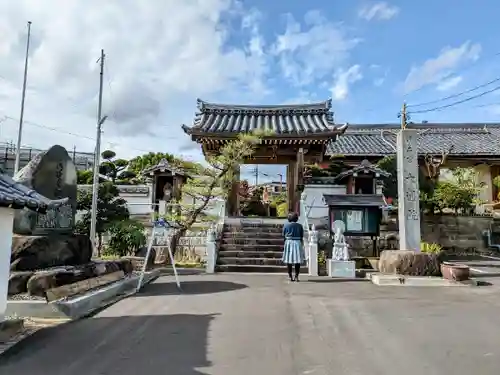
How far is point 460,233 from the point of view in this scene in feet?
61.7

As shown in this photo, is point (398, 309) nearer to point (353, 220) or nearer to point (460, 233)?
point (353, 220)

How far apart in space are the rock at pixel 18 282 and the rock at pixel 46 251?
20 cm

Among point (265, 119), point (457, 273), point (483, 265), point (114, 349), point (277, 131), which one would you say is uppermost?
point (265, 119)

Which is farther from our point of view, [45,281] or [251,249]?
[251,249]

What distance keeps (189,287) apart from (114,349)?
477 centimetres

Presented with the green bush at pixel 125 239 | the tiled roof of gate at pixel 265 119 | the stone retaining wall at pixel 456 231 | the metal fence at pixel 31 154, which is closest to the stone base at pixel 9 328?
the green bush at pixel 125 239

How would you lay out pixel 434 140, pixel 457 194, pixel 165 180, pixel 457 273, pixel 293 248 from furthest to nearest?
pixel 434 140
pixel 165 180
pixel 457 194
pixel 293 248
pixel 457 273

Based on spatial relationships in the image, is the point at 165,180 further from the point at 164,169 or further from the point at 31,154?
the point at 31,154

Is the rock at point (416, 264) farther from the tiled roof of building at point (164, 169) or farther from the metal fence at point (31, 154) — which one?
the metal fence at point (31, 154)

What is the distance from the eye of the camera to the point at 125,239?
14852mm

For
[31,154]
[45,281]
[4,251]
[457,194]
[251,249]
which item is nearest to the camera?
[4,251]

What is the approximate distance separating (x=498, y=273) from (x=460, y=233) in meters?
7.11

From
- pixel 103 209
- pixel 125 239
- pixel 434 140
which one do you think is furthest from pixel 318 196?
pixel 434 140

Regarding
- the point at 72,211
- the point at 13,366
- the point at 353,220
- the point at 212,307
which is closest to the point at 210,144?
the point at 353,220
